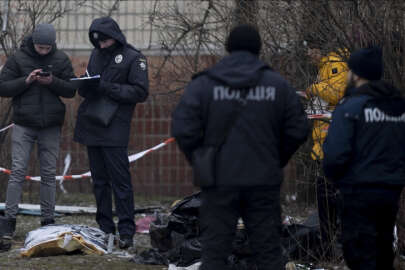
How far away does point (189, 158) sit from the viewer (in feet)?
16.3

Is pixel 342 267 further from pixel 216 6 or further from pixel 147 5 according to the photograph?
pixel 147 5

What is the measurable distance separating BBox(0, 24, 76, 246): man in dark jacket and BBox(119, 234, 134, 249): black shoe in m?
0.85

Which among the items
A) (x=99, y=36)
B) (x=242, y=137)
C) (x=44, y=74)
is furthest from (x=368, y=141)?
(x=44, y=74)

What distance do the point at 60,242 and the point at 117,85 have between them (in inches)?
54.4

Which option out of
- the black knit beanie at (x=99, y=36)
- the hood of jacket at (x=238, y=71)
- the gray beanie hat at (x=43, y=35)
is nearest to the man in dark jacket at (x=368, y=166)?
the hood of jacket at (x=238, y=71)

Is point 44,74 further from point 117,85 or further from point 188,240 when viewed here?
point 188,240

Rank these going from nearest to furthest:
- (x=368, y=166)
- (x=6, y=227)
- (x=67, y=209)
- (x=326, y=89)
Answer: (x=368, y=166), (x=326, y=89), (x=6, y=227), (x=67, y=209)

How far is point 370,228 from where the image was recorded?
4.91 m

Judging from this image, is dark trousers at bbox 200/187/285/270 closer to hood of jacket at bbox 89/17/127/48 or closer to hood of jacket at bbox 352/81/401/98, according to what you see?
hood of jacket at bbox 352/81/401/98

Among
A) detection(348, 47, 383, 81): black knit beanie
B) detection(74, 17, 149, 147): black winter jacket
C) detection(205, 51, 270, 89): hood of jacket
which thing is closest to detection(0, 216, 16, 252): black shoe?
detection(74, 17, 149, 147): black winter jacket

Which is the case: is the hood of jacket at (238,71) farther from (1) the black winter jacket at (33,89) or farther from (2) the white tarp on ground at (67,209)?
(2) the white tarp on ground at (67,209)

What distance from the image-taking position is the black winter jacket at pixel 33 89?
7359 mm

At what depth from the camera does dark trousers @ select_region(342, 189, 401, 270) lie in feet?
16.1

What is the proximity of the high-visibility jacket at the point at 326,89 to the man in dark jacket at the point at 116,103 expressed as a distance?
152cm
